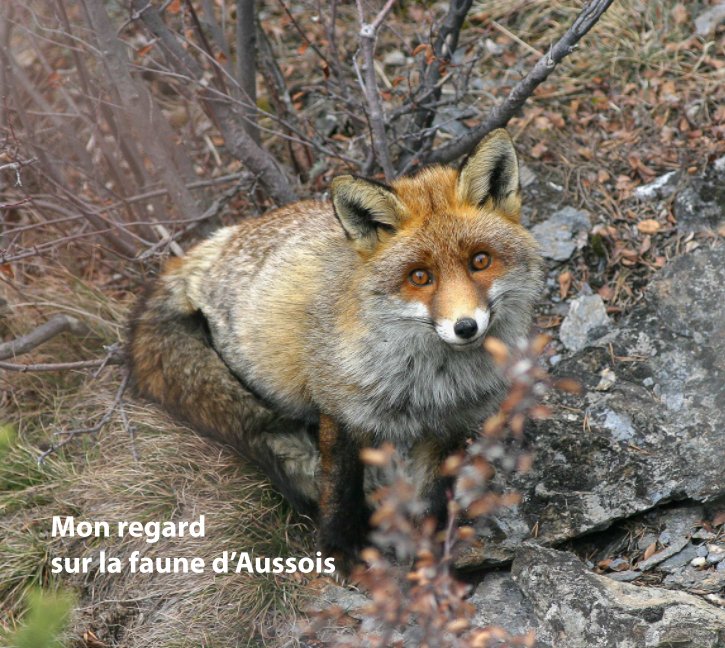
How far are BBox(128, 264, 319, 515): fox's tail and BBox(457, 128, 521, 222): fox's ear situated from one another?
1.62 metres

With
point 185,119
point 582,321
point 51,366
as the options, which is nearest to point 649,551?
point 582,321

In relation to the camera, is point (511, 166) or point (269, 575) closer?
point (511, 166)

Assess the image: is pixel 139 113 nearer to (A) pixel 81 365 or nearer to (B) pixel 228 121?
(B) pixel 228 121

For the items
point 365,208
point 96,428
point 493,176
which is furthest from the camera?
point 96,428

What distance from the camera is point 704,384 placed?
450 cm

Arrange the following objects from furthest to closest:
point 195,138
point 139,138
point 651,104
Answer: point 195,138 < point 651,104 < point 139,138

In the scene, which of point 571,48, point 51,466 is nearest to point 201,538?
point 51,466

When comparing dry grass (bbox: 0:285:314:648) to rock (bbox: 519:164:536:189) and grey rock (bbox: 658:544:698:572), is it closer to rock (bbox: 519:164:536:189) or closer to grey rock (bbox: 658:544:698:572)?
grey rock (bbox: 658:544:698:572)

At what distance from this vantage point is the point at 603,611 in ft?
11.7

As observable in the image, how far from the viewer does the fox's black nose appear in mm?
3180

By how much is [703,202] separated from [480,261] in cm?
257

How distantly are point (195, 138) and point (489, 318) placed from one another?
414 centimetres

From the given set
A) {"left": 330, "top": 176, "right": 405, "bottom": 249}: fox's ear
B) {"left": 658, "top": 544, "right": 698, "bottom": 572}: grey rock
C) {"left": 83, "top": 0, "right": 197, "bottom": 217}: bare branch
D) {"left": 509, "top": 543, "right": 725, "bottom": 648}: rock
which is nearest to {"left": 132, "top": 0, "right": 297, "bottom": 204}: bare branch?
{"left": 83, "top": 0, "right": 197, "bottom": 217}: bare branch

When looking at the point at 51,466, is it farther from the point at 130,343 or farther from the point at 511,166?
the point at 511,166
